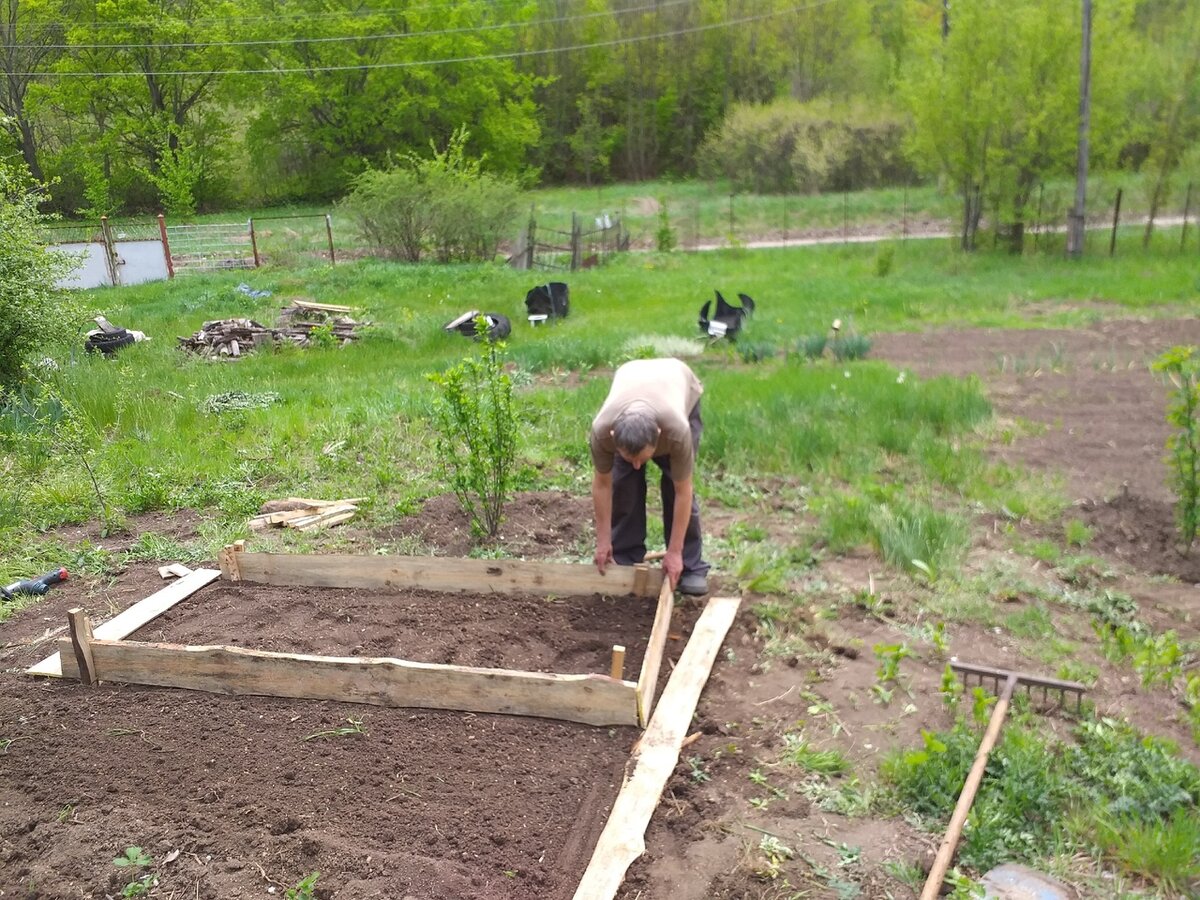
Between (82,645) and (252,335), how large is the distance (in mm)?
9251

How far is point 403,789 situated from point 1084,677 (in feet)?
9.63

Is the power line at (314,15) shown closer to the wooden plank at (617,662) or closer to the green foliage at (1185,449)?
the green foliage at (1185,449)

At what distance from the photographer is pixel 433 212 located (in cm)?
2189

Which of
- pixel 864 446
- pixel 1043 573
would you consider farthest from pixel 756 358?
pixel 1043 573

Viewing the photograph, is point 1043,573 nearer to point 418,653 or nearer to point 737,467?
point 737,467

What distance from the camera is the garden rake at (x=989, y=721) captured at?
2846 mm

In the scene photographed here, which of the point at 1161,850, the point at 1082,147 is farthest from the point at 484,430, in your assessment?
the point at 1082,147

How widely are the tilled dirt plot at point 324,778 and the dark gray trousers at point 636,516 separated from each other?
0.50 m

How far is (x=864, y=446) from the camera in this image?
6.98 m

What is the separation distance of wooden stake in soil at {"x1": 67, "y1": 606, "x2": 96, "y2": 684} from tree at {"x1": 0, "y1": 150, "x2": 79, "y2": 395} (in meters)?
5.51

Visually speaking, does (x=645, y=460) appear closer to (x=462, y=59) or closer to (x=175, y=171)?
(x=175, y=171)

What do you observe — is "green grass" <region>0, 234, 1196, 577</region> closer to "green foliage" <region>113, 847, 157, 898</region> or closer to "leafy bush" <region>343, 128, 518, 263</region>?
"green foliage" <region>113, 847, 157, 898</region>

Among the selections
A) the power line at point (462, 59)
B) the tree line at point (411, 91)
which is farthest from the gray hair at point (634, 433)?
the power line at point (462, 59)

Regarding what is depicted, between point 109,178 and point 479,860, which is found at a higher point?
point 109,178
